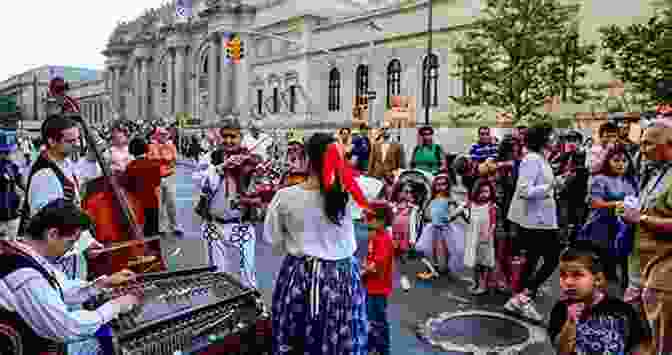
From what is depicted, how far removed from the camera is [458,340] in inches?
202

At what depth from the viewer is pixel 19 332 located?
2.28m

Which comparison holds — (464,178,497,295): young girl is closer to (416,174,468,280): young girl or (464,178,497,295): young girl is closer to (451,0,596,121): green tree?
(416,174,468,280): young girl

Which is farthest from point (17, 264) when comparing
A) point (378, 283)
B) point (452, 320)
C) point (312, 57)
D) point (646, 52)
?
point (312, 57)

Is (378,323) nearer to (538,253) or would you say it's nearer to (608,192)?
(538,253)

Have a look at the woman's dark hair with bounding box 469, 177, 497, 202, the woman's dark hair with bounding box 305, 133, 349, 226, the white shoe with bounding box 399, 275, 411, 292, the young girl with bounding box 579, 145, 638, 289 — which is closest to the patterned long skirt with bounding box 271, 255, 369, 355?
the woman's dark hair with bounding box 305, 133, 349, 226

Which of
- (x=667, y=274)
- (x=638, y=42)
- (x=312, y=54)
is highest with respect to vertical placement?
(x=312, y=54)

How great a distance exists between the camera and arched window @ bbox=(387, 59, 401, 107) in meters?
36.9

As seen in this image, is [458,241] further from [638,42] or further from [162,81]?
[162,81]

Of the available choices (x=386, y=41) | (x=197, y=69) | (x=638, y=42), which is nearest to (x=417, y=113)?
(x=386, y=41)

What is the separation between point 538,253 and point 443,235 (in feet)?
6.27

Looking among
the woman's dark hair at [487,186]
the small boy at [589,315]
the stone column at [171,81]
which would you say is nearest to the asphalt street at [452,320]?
the woman's dark hair at [487,186]

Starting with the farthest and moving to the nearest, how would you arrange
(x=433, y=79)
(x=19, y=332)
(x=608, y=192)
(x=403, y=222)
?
(x=433, y=79), (x=403, y=222), (x=608, y=192), (x=19, y=332)

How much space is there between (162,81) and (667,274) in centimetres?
8122

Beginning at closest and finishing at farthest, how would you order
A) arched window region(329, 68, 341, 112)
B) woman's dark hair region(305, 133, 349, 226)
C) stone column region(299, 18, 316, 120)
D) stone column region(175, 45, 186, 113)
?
woman's dark hair region(305, 133, 349, 226), arched window region(329, 68, 341, 112), stone column region(299, 18, 316, 120), stone column region(175, 45, 186, 113)
